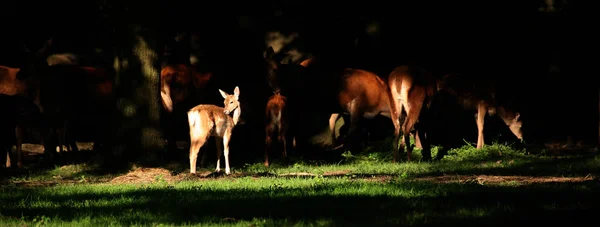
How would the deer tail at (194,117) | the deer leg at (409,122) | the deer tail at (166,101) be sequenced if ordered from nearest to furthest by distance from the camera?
the deer tail at (194,117) < the deer leg at (409,122) < the deer tail at (166,101)

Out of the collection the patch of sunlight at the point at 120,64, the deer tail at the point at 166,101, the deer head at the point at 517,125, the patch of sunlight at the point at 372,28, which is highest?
the patch of sunlight at the point at 372,28

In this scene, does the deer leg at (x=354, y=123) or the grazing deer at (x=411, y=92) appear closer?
the grazing deer at (x=411, y=92)

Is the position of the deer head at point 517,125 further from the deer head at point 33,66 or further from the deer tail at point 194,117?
the deer head at point 33,66

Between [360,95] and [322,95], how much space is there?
839 mm

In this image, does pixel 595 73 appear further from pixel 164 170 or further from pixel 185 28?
pixel 164 170

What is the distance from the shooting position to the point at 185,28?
23.9m

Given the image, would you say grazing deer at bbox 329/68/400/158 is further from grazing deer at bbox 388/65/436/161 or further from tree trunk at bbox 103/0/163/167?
tree trunk at bbox 103/0/163/167

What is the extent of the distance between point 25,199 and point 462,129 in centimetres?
1443

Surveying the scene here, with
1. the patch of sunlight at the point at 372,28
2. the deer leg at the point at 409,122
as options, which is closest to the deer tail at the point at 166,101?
the deer leg at the point at 409,122

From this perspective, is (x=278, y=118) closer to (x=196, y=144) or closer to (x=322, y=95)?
(x=322, y=95)

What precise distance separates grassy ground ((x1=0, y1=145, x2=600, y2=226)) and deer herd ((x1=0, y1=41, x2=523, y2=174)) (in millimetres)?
2718

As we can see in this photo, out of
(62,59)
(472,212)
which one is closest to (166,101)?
(62,59)

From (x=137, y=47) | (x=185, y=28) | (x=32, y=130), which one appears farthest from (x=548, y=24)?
(x=32, y=130)

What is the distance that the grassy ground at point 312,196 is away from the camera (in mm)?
9594
